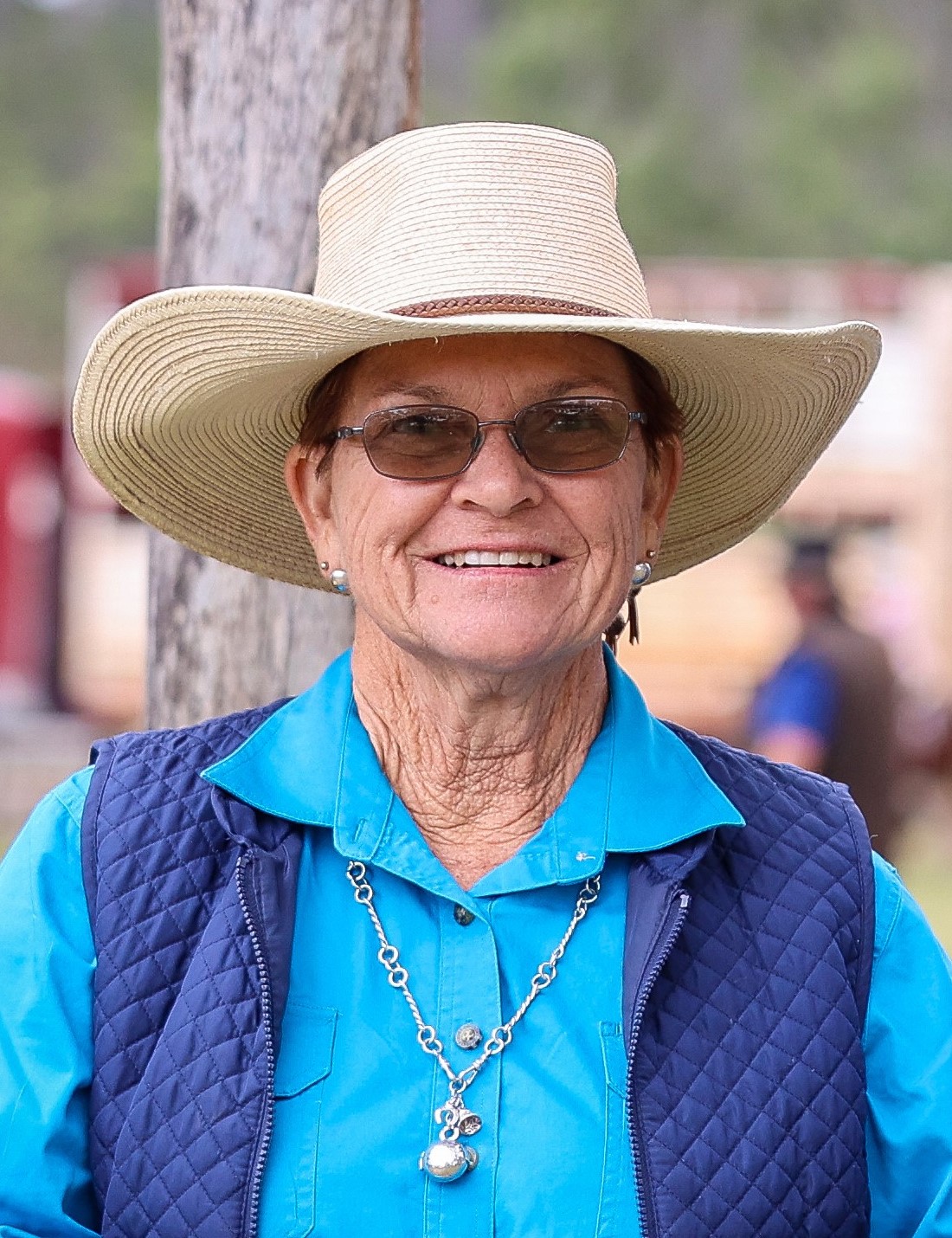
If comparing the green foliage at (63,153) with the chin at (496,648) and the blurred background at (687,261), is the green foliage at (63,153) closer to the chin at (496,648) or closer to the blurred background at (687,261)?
the blurred background at (687,261)

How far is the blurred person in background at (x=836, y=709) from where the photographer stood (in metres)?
6.18

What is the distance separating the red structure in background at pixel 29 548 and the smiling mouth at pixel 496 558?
10.5 metres


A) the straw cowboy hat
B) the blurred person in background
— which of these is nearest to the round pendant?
the straw cowboy hat

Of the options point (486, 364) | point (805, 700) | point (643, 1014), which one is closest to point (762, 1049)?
point (643, 1014)

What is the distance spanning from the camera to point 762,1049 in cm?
Result: 198

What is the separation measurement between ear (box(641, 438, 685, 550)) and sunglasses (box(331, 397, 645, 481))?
0.21 metres

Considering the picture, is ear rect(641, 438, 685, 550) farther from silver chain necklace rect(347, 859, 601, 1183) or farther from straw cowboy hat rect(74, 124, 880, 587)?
silver chain necklace rect(347, 859, 601, 1183)

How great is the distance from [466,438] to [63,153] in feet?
103

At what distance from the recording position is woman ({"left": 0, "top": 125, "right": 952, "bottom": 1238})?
74.9 inches

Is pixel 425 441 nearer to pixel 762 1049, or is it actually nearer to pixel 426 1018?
pixel 426 1018

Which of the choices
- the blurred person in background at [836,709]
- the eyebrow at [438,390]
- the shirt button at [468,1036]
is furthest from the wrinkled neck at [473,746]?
the blurred person in background at [836,709]

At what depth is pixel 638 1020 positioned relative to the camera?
76.5 inches

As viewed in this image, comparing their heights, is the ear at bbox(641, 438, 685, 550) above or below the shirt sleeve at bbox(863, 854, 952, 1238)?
above

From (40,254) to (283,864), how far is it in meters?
28.7
